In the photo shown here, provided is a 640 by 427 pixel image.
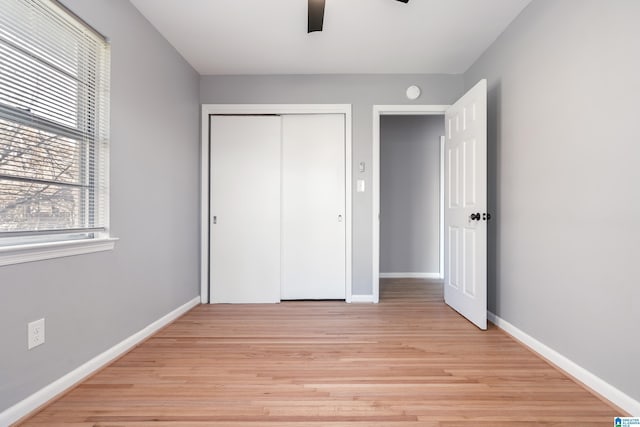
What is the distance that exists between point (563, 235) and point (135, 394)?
2.58 m

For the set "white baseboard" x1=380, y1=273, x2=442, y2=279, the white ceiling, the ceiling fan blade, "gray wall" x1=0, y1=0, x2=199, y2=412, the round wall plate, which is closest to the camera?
"gray wall" x1=0, y1=0, x2=199, y2=412

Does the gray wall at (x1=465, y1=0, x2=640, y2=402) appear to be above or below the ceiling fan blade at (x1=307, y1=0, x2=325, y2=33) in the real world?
below

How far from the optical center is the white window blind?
1428 mm

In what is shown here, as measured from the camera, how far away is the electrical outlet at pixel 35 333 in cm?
148

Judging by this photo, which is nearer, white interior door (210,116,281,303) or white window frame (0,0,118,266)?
white window frame (0,0,118,266)

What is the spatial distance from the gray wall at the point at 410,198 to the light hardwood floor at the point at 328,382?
206cm

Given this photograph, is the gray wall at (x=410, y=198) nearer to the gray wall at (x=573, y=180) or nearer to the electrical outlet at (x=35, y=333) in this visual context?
the gray wall at (x=573, y=180)

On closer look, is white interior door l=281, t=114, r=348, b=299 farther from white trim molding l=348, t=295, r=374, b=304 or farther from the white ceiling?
the white ceiling

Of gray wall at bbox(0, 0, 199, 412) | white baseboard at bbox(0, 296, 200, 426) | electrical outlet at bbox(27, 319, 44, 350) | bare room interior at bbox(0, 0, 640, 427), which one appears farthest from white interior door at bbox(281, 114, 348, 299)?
electrical outlet at bbox(27, 319, 44, 350)

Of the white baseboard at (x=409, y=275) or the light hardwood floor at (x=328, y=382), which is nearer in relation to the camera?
the light hardwood floor at (x=328, y=382)

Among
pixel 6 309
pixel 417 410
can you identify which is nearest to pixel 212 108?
pixel 6 309

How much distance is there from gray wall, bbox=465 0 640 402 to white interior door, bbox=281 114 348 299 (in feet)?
4.94

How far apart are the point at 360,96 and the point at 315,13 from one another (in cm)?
138

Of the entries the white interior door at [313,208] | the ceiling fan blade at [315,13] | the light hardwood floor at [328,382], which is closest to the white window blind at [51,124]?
the light hardwood floor at [328,382]
